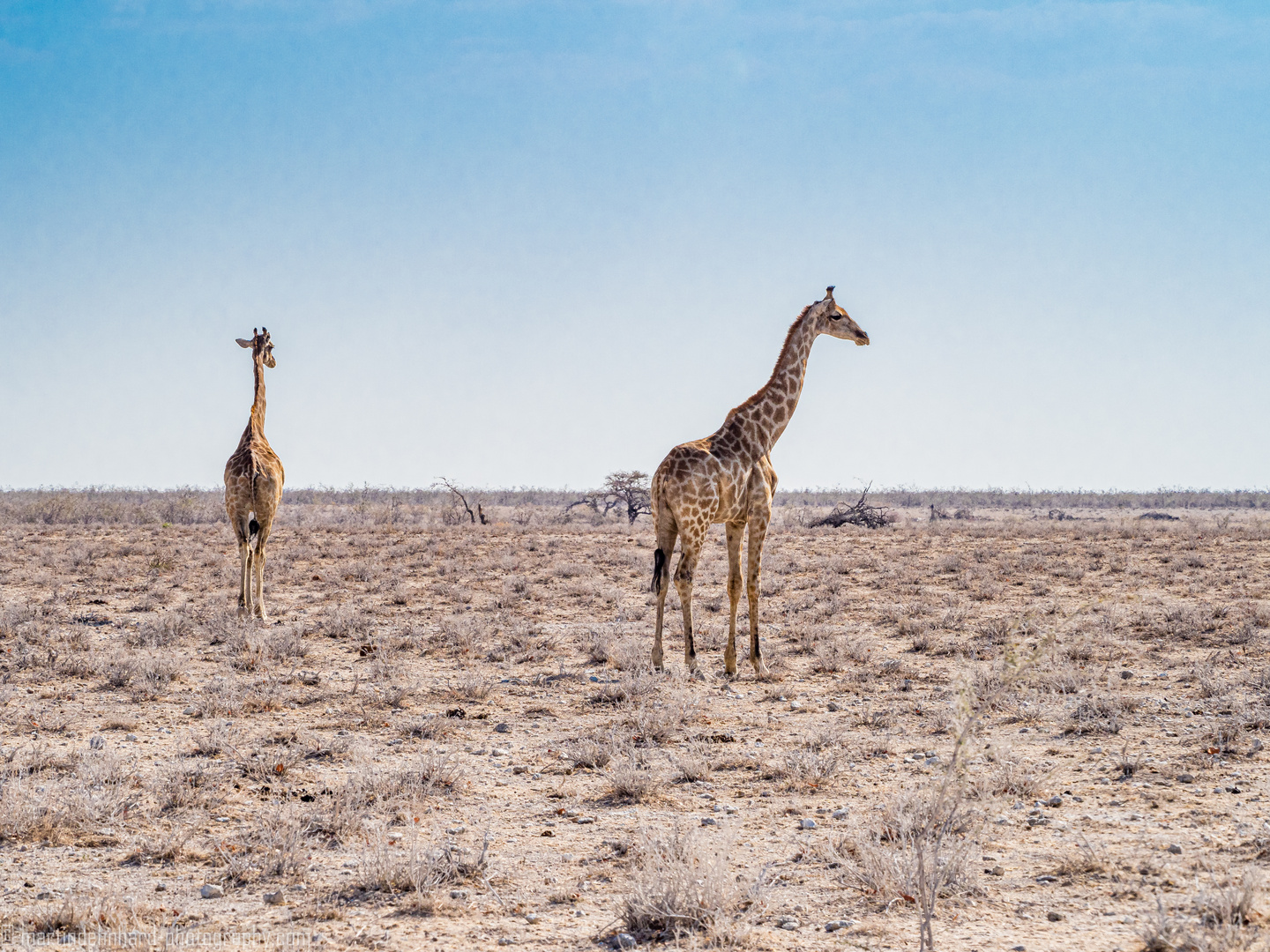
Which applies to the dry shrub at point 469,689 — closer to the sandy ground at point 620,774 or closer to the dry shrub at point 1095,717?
the sandy ground at point 620,774

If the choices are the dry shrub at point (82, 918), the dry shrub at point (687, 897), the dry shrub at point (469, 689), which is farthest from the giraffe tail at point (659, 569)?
the dry shrub at point (82, 918)

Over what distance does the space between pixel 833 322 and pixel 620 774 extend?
7.29 meters

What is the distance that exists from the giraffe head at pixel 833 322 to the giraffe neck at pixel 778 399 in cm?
15

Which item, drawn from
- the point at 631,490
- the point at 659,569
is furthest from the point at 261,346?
the point at 631,490

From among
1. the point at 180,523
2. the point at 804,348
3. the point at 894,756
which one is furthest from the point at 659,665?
the point at 180,523

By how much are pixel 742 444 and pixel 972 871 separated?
22.7 feet

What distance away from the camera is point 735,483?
1124 centimetres

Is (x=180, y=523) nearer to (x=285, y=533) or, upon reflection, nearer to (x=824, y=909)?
(x=285, y=533)

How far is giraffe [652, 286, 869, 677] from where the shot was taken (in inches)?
433

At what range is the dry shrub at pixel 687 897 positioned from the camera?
4586mm

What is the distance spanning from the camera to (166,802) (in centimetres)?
638

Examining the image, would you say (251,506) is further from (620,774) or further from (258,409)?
(620,774)

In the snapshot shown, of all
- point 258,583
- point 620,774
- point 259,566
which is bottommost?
point 620,774

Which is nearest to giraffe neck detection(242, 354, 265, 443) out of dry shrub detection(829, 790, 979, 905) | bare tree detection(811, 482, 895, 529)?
dry shrub detection(829, 790, 979, 905)
